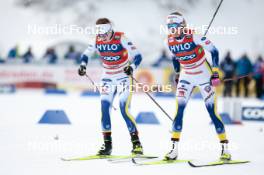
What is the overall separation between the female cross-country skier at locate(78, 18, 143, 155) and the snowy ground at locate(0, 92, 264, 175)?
0.54 metres

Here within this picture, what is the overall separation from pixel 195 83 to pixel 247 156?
1.56 metres

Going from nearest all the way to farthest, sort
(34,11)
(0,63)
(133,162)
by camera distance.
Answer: (133,162) → (0,63) → (34,11)

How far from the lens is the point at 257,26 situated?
31.2m

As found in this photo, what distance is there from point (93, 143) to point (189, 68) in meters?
2.61

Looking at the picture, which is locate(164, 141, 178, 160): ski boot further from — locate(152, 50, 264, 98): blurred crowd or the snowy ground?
locate(152, 50, 264, 98): blurred crowd

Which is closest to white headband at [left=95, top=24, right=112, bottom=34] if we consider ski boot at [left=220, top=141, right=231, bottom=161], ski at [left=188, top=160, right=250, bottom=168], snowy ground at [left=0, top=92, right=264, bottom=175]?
snowy ground at [left=0, top=92, right=264, bottom=175]

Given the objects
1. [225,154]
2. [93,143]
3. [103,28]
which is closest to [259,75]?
[93,143]

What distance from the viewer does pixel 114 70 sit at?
820 centimetres

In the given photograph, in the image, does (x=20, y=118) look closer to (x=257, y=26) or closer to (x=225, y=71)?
(x=225, y=71)

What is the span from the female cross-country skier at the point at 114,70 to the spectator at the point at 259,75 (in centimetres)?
1290

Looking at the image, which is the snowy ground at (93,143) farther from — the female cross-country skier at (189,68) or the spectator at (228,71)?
the spectator at (228,71)

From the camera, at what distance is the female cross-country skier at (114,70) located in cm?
809

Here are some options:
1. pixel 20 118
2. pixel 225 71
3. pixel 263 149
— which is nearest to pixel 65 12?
pixel 225 71

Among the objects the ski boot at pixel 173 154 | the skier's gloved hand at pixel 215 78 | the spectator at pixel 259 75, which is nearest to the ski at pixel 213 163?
the ski boot at pixel 173 154
